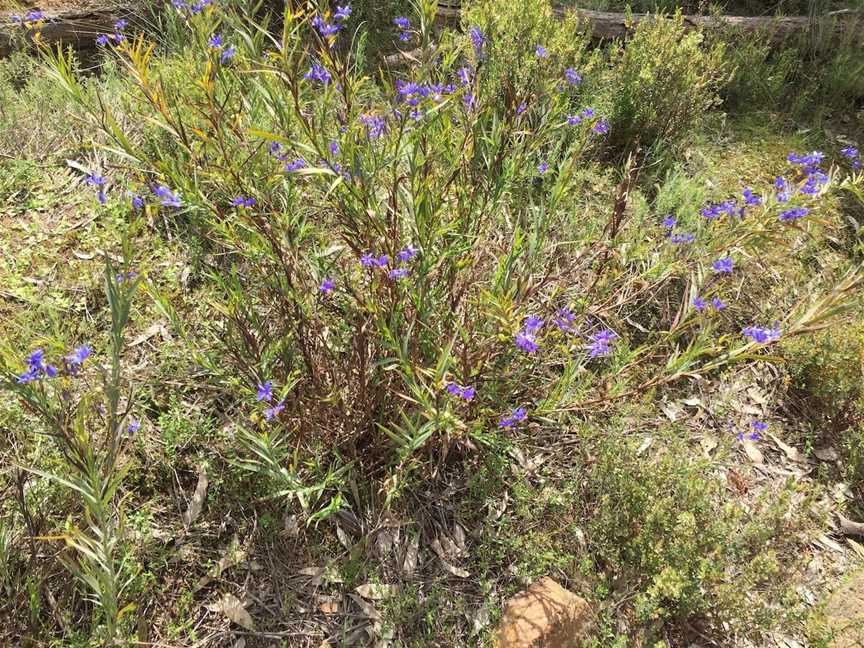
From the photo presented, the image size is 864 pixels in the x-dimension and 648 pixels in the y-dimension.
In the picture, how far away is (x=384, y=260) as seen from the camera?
193 cm

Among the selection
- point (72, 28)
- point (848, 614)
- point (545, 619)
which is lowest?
point (848, 614)

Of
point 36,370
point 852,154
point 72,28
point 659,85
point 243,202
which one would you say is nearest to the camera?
point 36,370

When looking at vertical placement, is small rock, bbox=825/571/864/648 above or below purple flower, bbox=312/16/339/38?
below

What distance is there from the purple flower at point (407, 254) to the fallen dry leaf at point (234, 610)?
1392mm


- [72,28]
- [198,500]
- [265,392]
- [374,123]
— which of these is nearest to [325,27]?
[374,123]

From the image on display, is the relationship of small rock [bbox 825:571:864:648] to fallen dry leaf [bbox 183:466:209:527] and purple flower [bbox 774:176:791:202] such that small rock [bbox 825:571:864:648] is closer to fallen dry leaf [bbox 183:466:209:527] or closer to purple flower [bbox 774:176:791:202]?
purple flower [bbox 774:176:791:202]

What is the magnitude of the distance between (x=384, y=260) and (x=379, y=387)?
1.86ft

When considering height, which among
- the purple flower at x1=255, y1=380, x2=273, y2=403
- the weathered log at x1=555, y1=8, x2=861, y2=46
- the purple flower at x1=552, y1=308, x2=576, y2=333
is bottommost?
the purple flower at x1=255, y1=380, x2=273, y2=403

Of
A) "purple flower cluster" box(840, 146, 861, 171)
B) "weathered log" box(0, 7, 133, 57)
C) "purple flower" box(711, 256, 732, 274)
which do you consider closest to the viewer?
"purple flower" box(711, 256, 732, 274)

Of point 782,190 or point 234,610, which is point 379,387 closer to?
point 234,610

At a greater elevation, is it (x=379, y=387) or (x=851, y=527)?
(x=379, y=387)

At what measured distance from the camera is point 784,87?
4.41 metres

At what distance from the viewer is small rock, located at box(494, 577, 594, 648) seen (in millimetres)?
2068

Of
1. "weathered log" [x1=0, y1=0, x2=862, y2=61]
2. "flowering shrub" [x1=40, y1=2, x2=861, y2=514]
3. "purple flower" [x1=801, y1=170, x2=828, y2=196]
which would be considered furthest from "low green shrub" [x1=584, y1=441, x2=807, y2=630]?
"weathered log" [x1=0, y1=0, x2=862, y2=61]
